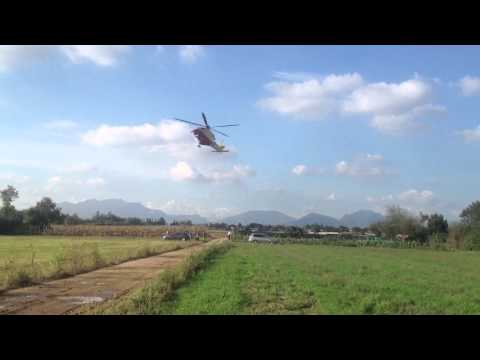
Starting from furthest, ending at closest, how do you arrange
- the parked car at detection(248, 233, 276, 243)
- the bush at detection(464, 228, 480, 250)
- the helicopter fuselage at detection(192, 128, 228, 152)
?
the parked car at detection(248, 233, 276, 243)
the bush at detection(464, 228, 480, 250)
the helicopter fuselage at detection(192, 128, 228, 152)

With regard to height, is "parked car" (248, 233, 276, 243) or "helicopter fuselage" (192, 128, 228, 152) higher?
"helicopter fuselage" (192, 128, 228, 152)

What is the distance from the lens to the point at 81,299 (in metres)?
9.87

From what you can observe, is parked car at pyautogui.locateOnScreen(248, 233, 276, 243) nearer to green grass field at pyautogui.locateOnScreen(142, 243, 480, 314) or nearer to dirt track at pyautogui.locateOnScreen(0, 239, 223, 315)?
dirt track at pyautogui.locateOnScreen(0, 239, 223, 315)

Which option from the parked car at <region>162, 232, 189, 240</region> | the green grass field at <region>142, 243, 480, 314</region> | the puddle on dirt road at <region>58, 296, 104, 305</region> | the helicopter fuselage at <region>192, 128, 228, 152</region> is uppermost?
the helicopter fuselage at <region>192, 128, 228, 152</region>

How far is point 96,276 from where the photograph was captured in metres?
15.1

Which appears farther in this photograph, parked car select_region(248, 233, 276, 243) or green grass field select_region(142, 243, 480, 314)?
parked car select_region(248, 233, 276, 243)

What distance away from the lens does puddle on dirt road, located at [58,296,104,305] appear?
9438 millimetres

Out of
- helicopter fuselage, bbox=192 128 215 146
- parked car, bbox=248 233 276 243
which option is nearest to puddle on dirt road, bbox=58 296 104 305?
helicopter fuselage, bbox=192 128 215 146

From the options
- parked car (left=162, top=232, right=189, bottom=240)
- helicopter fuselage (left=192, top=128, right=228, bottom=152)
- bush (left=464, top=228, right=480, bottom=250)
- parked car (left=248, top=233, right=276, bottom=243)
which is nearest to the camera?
helicopter fuselage (left=192, top=128, right=228, bottom=152)

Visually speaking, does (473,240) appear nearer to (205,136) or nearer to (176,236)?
Answer: (176,236)
